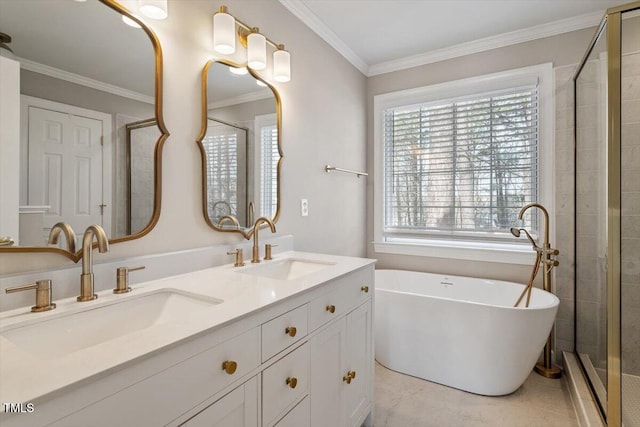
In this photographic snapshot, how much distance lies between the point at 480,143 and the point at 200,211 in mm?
2307

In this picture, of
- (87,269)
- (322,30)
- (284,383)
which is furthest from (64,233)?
(322,30)

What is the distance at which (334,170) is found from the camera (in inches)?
102

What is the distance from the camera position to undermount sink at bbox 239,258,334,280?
1654 mm

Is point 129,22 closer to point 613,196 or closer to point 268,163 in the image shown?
point 268,163

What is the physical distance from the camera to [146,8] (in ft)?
3.96

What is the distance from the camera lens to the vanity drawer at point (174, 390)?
1.95 ft

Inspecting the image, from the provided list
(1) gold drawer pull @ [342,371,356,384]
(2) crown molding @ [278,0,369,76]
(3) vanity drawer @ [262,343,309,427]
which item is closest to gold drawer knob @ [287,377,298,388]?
(3) vanity drawer @ [262,343,309,427]

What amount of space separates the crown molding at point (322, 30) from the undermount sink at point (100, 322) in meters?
1.85

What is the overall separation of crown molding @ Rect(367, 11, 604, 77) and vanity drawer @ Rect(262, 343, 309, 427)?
266 centimetres

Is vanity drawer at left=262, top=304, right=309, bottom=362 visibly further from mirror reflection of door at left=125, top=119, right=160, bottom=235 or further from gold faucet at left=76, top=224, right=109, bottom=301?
mirror reflection of door at left=125, top=119, right=160, bottom=235

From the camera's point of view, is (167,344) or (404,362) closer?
(167,344)

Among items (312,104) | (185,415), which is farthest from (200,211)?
(312,104)

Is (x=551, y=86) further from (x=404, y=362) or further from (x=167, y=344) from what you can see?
(x=167, y=344)

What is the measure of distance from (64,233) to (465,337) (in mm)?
2121
